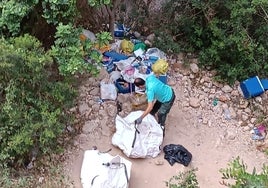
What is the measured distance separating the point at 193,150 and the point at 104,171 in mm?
1521

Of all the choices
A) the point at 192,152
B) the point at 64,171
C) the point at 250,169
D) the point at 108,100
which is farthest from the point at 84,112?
the point at 250,169

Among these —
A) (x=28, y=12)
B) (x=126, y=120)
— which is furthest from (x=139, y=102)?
(x=28, y=12)

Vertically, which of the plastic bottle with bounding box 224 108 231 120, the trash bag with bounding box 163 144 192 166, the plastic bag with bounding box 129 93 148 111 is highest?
the plastic bag with bounding box 129 93 148 111

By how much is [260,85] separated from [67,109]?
302 centimetres

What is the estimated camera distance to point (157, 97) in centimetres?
671

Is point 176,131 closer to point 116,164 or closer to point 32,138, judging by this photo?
point 116,164

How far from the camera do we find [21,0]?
6.18m

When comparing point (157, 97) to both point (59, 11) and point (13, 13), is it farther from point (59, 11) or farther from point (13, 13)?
point (13, 13)

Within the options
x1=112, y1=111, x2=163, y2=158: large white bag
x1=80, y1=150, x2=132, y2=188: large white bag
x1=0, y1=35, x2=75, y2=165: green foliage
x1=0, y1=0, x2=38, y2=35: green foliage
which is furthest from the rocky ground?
x1=0, y1=0, x2=38, y2=35: green foliage

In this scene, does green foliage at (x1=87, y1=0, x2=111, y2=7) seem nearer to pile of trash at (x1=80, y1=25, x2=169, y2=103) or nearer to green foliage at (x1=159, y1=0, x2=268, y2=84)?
pile of trash at (x1=80, y1=25, x2=169, y2=103)

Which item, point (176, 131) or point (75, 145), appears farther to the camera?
Answer: point (176, 131)

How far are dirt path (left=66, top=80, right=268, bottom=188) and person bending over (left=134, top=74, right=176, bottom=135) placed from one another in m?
0.38

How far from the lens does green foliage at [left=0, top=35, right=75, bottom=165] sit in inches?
232

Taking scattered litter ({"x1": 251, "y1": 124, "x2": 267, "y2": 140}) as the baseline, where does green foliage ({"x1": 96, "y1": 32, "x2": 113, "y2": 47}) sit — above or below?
above
